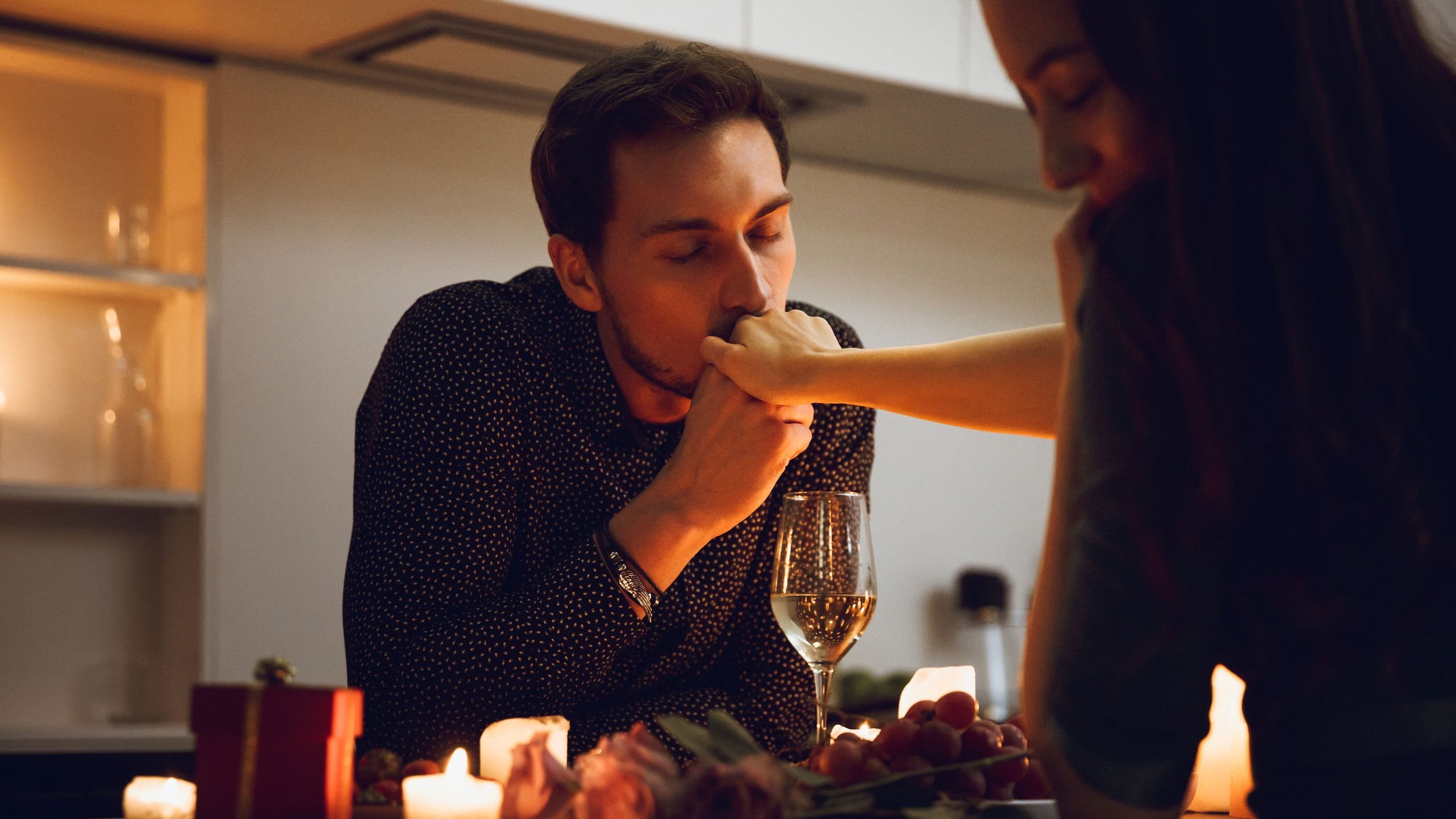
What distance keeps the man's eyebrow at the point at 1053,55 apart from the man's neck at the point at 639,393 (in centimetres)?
96

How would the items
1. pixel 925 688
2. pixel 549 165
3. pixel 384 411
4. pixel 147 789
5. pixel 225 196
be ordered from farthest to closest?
pixel 225 196
pixel 549 165
pixel 384 411
pixel 925 688
pixel 147 789

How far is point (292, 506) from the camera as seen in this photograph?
9.14ft

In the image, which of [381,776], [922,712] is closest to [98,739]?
[381,776]

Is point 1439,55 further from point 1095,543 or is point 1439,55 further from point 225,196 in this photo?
point 225,196

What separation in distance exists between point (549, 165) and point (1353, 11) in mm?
1112

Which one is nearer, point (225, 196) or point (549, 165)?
point (549, 165)

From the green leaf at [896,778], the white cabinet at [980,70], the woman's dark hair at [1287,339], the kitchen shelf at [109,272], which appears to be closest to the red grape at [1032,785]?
the green leaf at [896,778]

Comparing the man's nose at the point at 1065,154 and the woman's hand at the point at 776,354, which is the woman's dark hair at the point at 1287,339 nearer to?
the man's nose at the point at 1065,154

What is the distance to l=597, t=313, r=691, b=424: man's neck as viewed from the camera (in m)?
1.58

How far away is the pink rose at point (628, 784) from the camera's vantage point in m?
0.58

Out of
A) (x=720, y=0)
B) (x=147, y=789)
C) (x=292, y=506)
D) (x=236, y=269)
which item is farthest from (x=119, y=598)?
(x=147, y=789)

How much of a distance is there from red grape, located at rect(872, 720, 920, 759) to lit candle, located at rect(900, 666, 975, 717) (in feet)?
0.66

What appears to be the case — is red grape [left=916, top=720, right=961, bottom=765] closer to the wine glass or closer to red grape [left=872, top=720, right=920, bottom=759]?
red grape [left=872, top=720, right=920, bottom=759]

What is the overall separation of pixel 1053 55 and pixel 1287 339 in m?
0.16
